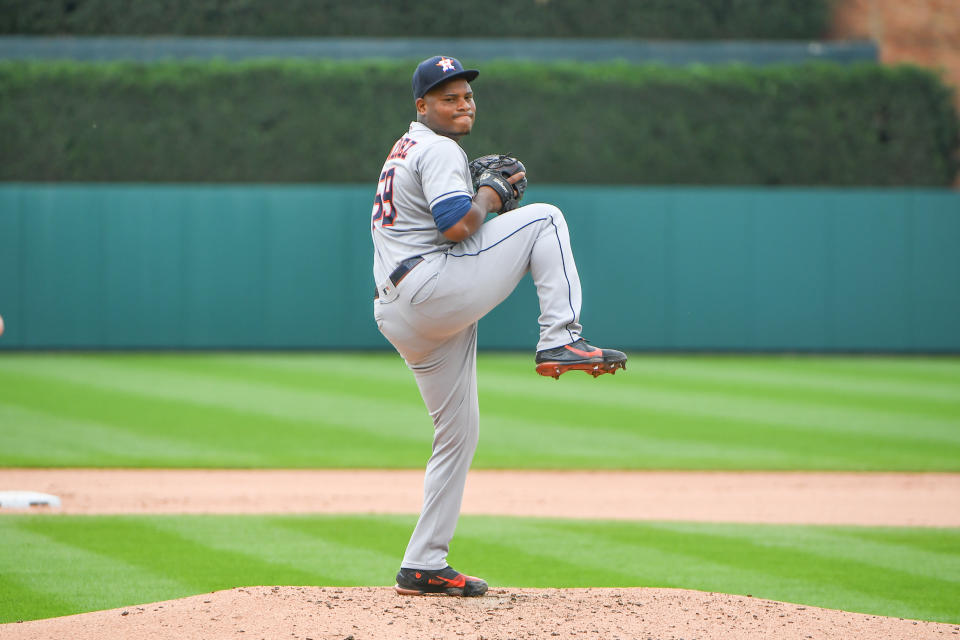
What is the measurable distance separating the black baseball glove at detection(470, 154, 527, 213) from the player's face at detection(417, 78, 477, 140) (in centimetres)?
15

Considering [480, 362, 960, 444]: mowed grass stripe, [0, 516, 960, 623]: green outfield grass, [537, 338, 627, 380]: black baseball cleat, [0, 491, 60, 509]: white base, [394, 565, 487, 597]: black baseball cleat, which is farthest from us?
[480, 362, 960, 444]: mowed grass stripe

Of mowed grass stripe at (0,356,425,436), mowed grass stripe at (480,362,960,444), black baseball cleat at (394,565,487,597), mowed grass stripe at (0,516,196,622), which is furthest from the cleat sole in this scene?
mowed grass stripe at (480,362,960,444)

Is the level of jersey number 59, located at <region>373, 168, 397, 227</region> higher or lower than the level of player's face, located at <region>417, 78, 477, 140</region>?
lower

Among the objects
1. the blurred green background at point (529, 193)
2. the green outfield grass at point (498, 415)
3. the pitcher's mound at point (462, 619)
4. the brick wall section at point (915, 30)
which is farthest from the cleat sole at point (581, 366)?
the brick wall section at point (915, 30)

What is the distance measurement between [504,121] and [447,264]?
54.3 ft

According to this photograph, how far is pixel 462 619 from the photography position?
4.44 metres

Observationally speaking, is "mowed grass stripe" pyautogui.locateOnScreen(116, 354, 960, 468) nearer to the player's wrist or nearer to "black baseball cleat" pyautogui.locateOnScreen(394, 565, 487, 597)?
"black baseball cleat" pyautogui.locateOnScreen(394, 565, 487, 597)

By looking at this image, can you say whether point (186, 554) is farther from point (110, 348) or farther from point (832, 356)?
point (832, 356)

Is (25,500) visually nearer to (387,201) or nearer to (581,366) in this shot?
(387,201)

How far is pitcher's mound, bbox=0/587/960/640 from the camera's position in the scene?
4270 mm

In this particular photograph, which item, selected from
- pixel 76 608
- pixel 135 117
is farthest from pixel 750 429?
pixel 135 117

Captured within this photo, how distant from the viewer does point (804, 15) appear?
74.5 feet

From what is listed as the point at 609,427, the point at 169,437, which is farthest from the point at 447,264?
the point at 609,427

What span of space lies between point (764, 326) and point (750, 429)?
8.18 metres
